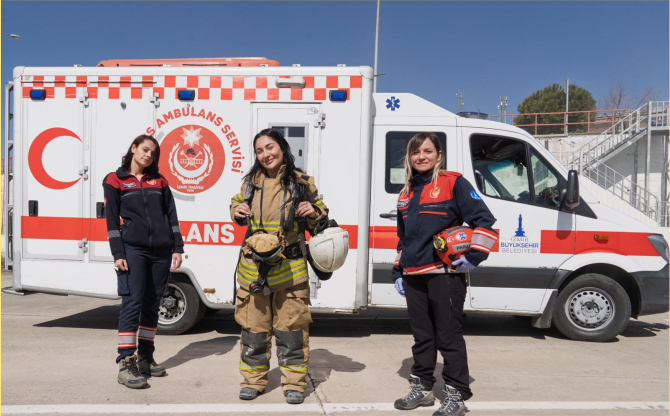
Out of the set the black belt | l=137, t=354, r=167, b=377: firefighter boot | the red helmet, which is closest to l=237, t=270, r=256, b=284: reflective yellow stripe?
the black belt

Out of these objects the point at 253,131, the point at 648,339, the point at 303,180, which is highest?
the point at 253,131

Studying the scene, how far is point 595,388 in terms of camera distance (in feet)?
13.9

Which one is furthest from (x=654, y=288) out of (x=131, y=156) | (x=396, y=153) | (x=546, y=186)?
(x=131, y=156)

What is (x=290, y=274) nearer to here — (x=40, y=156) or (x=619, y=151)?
(x=40, y=156)

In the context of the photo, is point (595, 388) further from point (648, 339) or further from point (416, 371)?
point (648, 339)

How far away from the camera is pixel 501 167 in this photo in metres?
5.74

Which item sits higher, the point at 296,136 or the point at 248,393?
the point at 296,136

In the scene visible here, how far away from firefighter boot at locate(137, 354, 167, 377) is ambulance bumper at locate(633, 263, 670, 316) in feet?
16.0

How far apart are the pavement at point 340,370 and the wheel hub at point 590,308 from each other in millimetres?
259

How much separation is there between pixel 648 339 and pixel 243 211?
5079mm

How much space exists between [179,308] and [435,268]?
3396 millimetres

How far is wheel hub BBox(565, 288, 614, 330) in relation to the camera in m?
5.71

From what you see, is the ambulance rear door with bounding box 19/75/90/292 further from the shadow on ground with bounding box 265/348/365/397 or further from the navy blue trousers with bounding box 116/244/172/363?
the shadow on ground with bounding box 265/348/365/397

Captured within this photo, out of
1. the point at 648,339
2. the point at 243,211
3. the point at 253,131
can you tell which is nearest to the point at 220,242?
the point at 253,131
